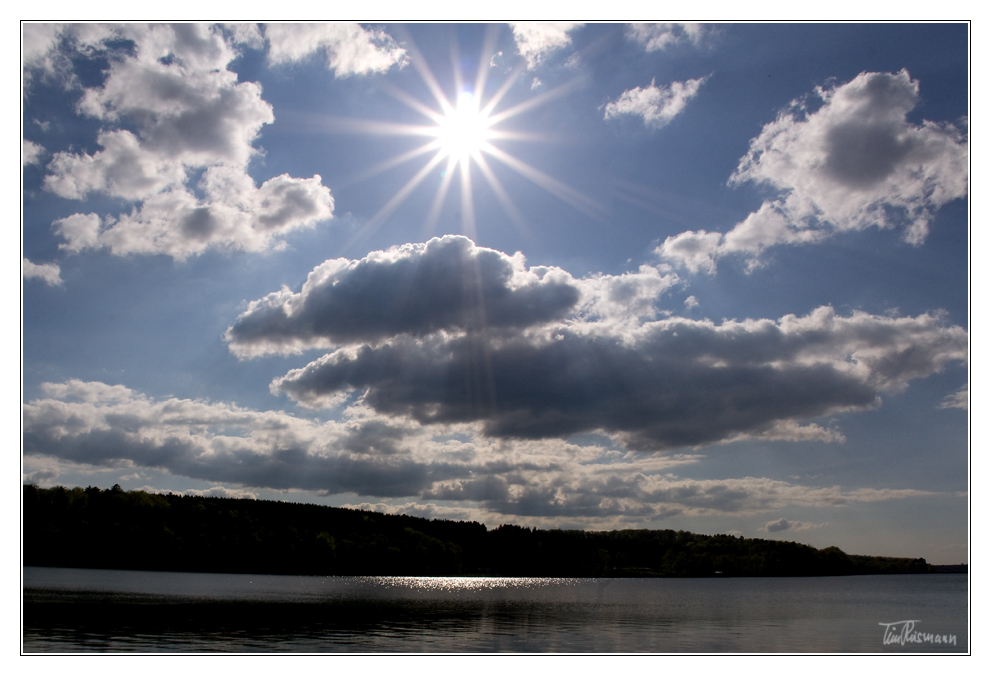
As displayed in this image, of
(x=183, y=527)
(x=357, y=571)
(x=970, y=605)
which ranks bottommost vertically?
(x=357, y=571)

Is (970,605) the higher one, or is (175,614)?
(970,605)

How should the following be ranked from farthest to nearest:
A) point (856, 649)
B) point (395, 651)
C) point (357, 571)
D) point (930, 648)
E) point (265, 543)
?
point (357, 571) < point (265, 543) < point (856, 649) < point (930, 648) < point (395, 651)

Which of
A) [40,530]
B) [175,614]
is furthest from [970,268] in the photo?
[40,530]

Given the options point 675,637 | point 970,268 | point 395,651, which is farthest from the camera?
point 675,637

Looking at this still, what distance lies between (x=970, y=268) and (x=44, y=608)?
78085mm

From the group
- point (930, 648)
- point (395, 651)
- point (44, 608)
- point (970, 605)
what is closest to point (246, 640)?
point (395, 651)

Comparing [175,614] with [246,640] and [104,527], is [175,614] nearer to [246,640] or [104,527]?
[246,640]

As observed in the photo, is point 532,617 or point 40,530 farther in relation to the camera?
point 40,530

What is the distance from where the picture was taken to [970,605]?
37750mm

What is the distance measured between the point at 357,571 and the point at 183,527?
52814mm

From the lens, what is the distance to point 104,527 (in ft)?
503

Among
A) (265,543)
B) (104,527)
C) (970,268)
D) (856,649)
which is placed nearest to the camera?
(970,268)

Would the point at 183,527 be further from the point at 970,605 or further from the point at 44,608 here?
the point at 970,605

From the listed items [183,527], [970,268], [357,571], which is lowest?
[357,571]
